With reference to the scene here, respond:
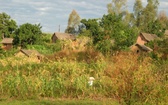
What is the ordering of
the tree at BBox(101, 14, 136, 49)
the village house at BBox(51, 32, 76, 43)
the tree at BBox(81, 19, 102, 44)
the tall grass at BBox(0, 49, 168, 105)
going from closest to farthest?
the tall grass at BBox(0, 49, 168, 105) → the tree at BBox(101, 14, 136, 49) → the tree at BBox(81, 19, 102, 44) → the village house at BBox(51, 32, 76, 43)

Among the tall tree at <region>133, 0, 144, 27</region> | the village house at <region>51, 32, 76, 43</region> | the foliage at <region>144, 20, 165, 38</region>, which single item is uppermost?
the tall tree at <region>133, 0, 144, 27</region>

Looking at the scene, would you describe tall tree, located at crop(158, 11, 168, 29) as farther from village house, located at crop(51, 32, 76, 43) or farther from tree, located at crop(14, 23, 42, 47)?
tree, located at crop(14, 23, 42, 47)

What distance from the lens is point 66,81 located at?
9.52 metres

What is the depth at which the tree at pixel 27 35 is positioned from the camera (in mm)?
37562

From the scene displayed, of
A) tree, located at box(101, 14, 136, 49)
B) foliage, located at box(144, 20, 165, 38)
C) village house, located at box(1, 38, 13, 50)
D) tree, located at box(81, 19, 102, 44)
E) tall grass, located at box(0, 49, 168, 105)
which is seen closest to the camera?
tall grass, located at box(0, 49, 168, 105)

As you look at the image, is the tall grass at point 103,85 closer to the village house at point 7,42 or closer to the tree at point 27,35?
the tree at point 27,35

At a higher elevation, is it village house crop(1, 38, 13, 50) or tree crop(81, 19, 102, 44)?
tree crop(81, 19, 102, 44)

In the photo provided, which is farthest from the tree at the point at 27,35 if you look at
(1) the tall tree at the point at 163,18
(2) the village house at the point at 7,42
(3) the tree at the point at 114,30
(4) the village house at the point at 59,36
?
(1) the tall tree at the point at 163,18

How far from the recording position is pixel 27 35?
123 feet

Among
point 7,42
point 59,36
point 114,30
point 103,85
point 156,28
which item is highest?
point 156,28

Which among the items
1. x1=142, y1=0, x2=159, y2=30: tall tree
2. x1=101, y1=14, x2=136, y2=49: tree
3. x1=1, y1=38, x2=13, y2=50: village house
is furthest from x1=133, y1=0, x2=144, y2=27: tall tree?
x1=1, y1=38, x2=13, y2=50: village house

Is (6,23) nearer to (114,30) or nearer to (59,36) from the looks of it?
(59,36)

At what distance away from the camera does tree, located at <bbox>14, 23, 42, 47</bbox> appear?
123 ft

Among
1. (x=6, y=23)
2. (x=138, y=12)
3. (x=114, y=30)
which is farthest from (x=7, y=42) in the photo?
(x=138, y=12)
